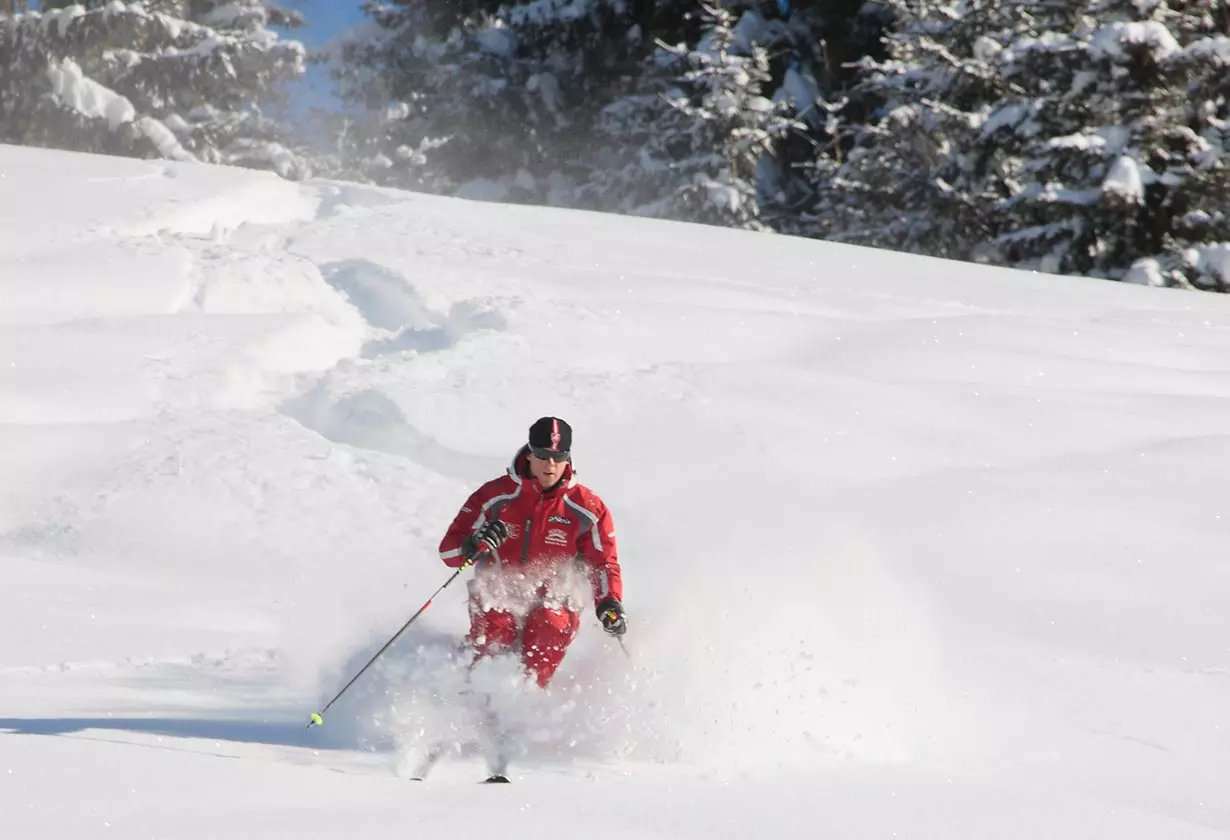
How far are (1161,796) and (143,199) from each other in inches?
498

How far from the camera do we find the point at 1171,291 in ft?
54.7

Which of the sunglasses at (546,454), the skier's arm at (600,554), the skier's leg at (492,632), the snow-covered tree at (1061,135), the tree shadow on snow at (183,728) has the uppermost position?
the snow-covered tree at (1061,135)

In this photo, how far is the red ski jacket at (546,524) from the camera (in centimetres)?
594

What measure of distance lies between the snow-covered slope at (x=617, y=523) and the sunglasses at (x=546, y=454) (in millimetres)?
893

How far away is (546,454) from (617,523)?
338 centimetres

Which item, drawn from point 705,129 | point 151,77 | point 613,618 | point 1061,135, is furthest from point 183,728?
point 151,77

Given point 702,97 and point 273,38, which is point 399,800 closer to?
point 702,97

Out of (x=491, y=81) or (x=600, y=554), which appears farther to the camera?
(x=491, y=81)

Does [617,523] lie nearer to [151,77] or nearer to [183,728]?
[183,728]

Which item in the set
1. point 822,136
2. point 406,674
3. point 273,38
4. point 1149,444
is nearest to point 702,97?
point 822,136

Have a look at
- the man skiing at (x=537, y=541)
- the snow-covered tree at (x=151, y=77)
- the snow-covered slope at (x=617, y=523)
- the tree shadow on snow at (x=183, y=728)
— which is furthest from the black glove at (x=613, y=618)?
the snow-covered tree at (x=151, y=77)

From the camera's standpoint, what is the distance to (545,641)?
5648mm

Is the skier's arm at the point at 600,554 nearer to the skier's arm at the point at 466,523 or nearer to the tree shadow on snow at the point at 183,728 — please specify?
the skier's arm at the point at 466,523

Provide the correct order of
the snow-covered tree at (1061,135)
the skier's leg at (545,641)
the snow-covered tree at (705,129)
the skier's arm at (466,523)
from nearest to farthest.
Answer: the skier's leg at (545,641), the skier's arm at (466,523), the snow-covered tree at (1061,135), the snow-covered tree at (705,129)
